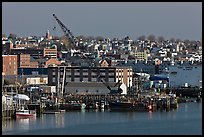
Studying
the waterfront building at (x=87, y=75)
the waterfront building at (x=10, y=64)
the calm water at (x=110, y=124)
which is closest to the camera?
the calm water at (x=110, y=124)

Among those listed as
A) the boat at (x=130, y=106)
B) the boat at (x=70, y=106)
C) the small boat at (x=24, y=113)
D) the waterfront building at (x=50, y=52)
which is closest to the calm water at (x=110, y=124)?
the small boat at (x=24, y=113)

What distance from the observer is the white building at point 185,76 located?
19.5 m

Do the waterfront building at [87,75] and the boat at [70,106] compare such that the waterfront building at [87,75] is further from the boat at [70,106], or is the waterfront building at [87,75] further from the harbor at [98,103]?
the boat at [70,106]

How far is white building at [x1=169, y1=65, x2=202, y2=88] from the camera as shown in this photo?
19475 millimetres

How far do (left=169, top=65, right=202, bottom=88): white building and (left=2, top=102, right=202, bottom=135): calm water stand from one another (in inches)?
304

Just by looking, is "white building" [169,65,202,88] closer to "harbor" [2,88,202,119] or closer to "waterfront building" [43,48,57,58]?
"harbor" [2,88,202,119]

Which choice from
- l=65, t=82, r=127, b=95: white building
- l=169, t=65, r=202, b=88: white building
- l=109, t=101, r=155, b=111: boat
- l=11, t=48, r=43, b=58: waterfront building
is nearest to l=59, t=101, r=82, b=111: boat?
l=109, t=101, r=155, b=111: boat

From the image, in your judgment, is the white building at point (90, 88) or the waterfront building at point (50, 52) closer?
the white building at point (90, 88)

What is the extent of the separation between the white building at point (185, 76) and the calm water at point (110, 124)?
7717 mm

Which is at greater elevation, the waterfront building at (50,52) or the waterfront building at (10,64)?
the waterfront building at (50,52)

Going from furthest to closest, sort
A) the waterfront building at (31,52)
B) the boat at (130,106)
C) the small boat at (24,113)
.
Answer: the waterfront building at (31,52) < the boat at (130,106) < the small boat at (24,113)

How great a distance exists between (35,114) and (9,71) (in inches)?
356

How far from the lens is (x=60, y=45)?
32156 millimetres

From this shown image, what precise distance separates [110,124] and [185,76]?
11.6m
